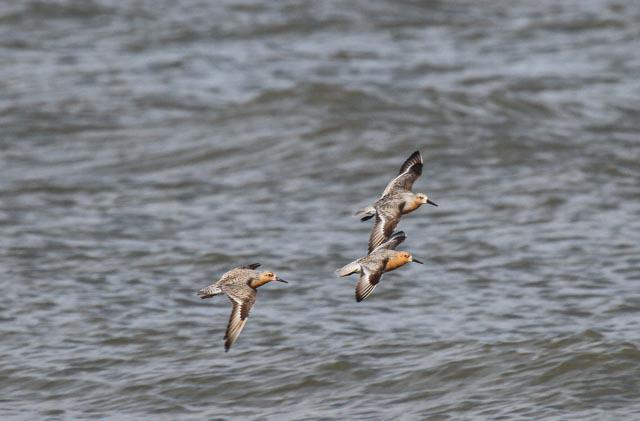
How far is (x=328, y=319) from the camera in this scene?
36.4 feet

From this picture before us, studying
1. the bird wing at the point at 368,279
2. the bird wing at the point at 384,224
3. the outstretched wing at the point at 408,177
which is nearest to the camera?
the bird wing at the point at 368,279

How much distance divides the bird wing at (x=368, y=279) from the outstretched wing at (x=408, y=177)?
35.4 inches

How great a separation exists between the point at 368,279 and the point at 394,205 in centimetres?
89

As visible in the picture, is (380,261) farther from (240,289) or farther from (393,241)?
(240,289)

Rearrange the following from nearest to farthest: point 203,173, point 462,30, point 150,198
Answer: point 150,198
point 203,173
point 462,30

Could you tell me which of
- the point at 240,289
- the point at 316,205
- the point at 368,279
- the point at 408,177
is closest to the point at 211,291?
the point at 240,289

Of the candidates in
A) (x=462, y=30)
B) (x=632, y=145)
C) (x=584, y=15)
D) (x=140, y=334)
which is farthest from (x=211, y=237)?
(x=584, y=15)

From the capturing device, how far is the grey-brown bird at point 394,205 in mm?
Result: 8203

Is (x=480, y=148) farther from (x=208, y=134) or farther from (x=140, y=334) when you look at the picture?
(x=140, y=334)

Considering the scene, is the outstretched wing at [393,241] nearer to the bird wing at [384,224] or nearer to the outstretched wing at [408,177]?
the bird wing at [384,224]

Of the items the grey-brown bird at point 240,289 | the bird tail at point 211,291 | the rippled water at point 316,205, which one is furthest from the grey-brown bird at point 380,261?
the rippled water at point 316,205

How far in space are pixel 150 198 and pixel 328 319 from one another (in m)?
3.93

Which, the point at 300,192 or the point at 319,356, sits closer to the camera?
the point at 319,356

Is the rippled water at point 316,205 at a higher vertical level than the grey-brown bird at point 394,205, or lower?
lower
